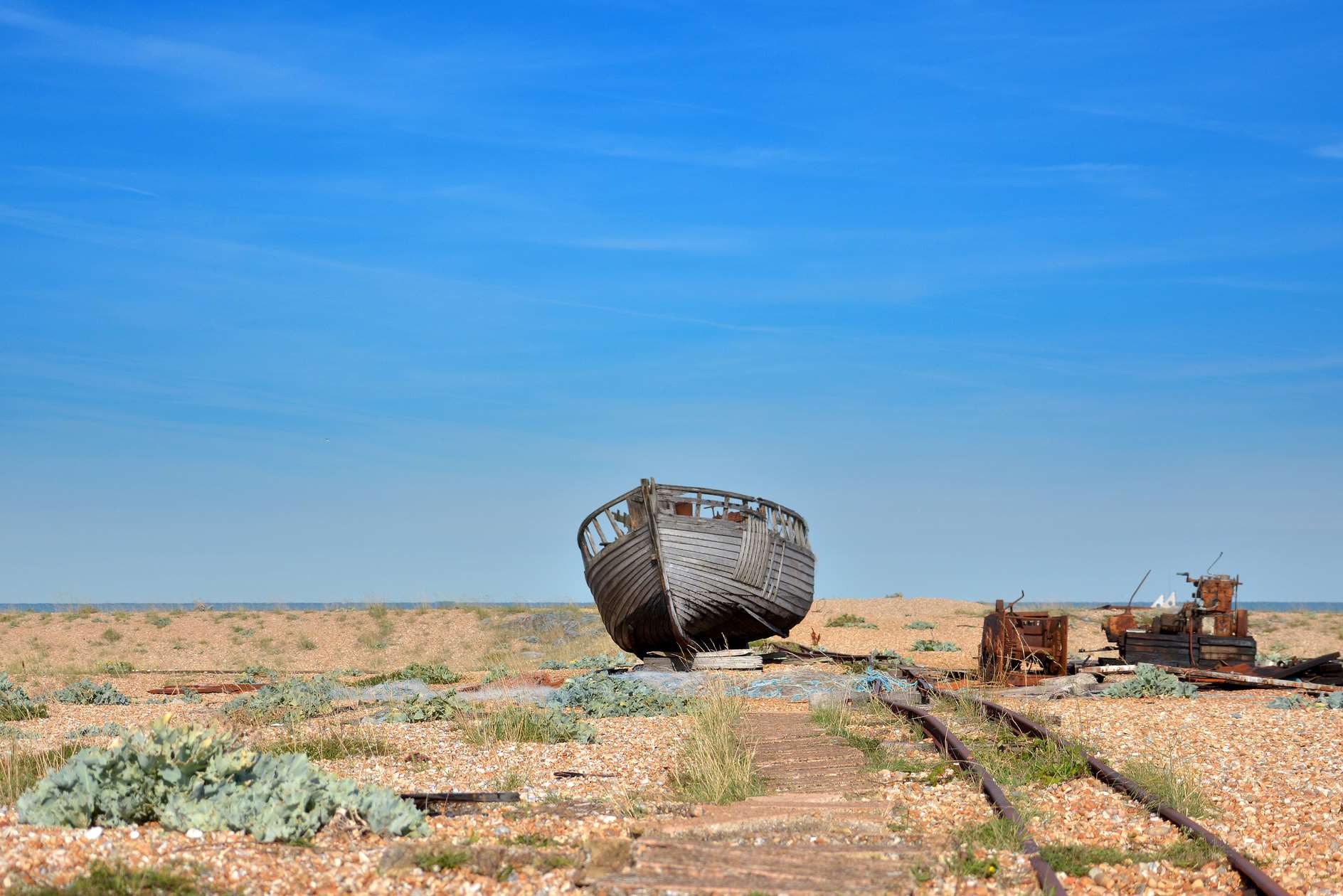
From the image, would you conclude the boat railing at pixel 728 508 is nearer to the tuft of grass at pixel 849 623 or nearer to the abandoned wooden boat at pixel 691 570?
the abandoned wooden boat at pixel 691 570

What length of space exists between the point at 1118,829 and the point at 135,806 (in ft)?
19.3

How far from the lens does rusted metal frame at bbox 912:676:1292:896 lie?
20.0 feet

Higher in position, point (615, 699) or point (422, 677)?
point (615, 699)

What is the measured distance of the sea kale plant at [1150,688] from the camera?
15.9 m

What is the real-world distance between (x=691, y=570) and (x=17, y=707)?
10.5 m

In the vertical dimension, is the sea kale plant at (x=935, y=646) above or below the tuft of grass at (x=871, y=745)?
above

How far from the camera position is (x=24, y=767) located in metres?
8.70

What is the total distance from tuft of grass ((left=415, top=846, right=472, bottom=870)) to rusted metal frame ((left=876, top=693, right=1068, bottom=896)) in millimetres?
2924

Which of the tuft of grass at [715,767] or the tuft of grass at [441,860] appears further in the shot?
the tuft of grass at [715,767]

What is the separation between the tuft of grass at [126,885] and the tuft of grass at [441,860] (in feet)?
3.31

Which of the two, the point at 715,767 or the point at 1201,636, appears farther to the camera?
the point at 1201,636

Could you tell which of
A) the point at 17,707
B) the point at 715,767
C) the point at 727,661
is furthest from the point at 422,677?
the point at 715,767

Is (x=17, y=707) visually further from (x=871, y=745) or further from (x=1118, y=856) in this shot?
(x=1118, y=856)

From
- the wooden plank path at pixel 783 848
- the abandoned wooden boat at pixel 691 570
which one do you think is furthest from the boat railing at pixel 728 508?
the wooden plank path at pixel 783 848
